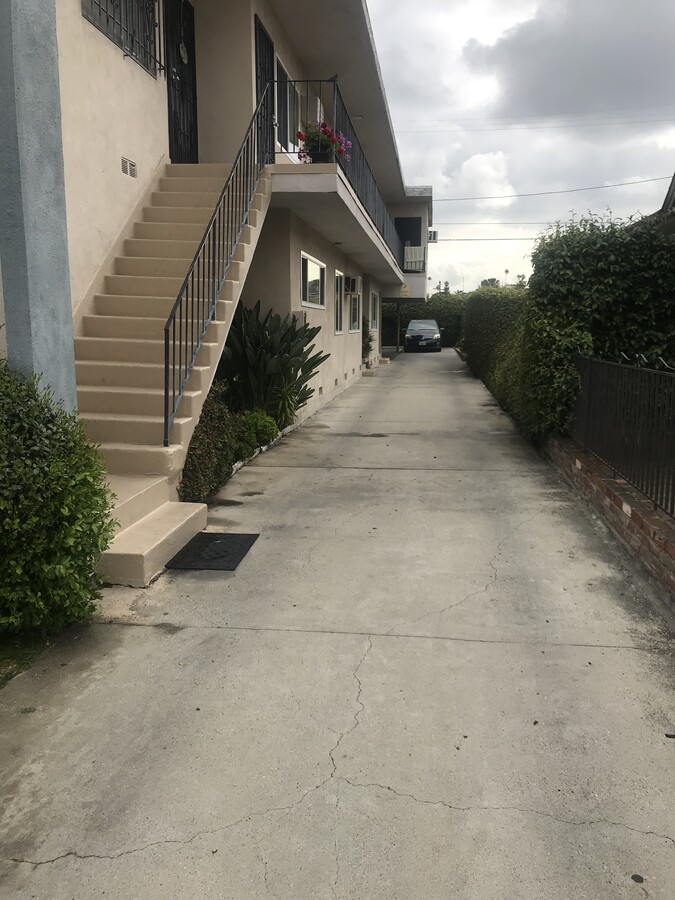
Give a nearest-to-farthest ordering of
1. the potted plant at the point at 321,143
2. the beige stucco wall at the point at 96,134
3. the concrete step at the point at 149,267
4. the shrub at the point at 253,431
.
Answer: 1. the beige stucco wall at the point at 96,134
2. the concrete step at the point at 149,267
3. the shrub at the point at 253,431
4. the potted plant at the point at 321,143

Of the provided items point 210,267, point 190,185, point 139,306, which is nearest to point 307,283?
point 190,185

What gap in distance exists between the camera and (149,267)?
24.8ft

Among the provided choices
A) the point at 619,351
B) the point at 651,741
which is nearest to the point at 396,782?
the point at 651,741

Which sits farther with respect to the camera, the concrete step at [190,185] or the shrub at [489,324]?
the shrub at [489,324]

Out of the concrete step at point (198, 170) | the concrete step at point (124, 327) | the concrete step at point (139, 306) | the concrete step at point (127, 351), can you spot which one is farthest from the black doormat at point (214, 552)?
the concrete step at point (198, 170)

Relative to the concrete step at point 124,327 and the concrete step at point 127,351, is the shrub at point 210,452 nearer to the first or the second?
the concrete step at point 127,351

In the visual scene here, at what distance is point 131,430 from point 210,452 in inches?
33.4

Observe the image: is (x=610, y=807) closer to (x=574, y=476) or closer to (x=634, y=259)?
(x=574, y=476)

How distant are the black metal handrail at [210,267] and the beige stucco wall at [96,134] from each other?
1078mm

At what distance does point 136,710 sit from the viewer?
10.0ft

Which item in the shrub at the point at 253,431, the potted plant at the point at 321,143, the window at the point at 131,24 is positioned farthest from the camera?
the potted plant at the point at 321,143

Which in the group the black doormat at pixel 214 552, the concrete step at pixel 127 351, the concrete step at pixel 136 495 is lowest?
the black doormat at pixel 214 552

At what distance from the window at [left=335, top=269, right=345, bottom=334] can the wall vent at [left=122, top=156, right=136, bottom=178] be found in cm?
708

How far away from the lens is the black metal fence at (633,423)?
482 cm
